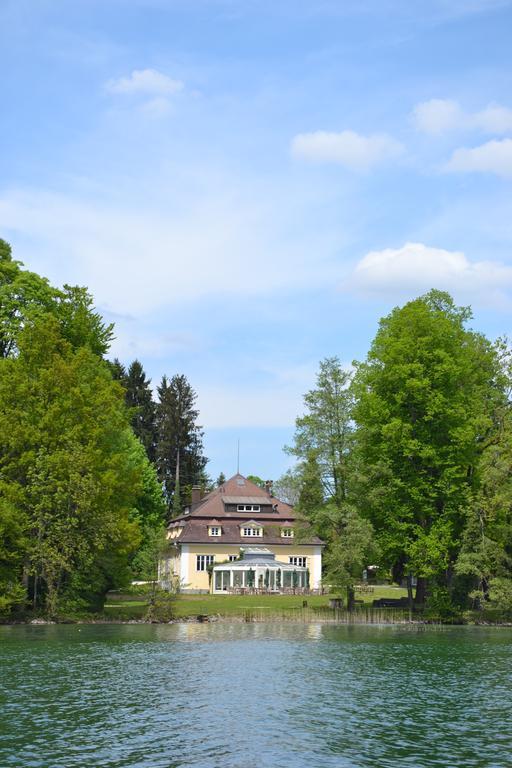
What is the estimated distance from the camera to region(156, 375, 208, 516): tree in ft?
375

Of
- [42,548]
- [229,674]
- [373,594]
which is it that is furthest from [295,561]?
[229,674]

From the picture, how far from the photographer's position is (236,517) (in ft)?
284

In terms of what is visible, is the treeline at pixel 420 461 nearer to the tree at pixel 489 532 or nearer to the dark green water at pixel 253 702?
the tree at pixel 489 532

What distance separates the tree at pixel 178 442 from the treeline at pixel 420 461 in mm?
52997

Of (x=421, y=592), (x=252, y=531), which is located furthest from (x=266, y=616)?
(x=252, y=531)

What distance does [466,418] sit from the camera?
192 ft

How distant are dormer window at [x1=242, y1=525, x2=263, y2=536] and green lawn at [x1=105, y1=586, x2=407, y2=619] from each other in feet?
39.5

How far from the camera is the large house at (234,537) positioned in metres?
83.2

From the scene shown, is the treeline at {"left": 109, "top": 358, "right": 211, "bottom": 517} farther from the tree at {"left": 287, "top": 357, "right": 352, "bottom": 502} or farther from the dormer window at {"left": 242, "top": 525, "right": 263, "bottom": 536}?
the tree at {"left": 287, "top": 357, "right": 352, "bottom": 502}

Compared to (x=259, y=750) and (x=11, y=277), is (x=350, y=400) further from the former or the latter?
(x=259, y=750)

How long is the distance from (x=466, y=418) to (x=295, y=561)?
106ft

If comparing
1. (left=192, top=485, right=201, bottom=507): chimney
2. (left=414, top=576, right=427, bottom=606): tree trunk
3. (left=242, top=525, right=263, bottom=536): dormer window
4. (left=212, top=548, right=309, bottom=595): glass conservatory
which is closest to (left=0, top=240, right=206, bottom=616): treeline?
(left=414, top=576, right=427, bottom=606): tree trunk

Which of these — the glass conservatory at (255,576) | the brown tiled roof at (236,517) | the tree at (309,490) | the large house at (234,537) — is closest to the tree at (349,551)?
the tree at (309,490)

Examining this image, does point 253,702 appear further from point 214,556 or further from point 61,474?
point 214,556
